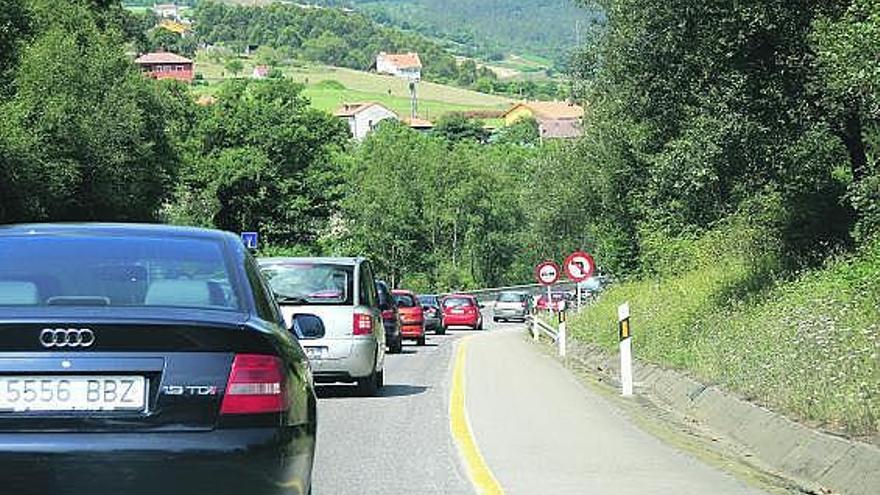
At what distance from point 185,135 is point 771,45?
225ft

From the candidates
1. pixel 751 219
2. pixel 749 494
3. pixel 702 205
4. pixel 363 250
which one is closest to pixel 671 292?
pixel 751 219

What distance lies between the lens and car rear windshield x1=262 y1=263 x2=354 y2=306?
17.8 m

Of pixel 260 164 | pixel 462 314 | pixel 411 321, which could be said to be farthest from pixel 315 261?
pixel 260 164

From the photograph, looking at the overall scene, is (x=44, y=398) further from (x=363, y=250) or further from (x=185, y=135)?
(x=363, y=250)

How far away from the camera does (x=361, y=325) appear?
58.0ft

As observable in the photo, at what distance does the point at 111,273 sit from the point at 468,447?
6.19m

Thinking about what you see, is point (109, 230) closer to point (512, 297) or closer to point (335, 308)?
point (335, 308)

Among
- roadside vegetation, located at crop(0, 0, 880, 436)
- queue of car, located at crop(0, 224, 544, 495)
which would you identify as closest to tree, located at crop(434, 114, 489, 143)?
roadside vegetation, located at crop(0, 0, 880, 436)

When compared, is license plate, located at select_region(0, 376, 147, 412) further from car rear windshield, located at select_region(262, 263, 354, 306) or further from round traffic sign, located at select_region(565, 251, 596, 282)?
round traffic sign, located at select_region(565, 251, 596, 282)

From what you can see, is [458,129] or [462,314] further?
[458,129]

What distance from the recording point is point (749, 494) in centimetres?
980

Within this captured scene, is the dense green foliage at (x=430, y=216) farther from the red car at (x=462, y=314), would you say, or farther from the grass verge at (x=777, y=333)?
the grass verge at (x=777, y=333)

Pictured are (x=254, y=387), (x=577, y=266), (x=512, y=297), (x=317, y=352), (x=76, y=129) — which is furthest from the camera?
(x=512, y=297)

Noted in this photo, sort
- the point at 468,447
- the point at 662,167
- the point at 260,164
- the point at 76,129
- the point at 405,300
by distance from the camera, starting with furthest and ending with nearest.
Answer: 1. the point at 260,164
2. the point at 76,129
3. the point at 405,300
4. the point at 662,167
5. the point at 468,447
